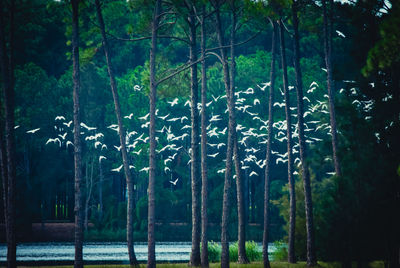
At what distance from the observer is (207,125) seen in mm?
51750

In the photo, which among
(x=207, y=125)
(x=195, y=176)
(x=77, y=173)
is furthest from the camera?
(x=207, y=125)

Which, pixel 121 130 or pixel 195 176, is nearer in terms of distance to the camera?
pixel 121 130

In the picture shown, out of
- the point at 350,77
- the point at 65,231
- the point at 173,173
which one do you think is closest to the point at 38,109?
the point at 65,231

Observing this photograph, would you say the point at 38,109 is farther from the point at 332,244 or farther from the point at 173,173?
the point at 332,244

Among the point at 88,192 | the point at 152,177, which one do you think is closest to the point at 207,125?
the point at 88,192

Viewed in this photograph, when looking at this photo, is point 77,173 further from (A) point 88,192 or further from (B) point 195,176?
(A) point 88,192

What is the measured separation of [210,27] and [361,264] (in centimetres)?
1635

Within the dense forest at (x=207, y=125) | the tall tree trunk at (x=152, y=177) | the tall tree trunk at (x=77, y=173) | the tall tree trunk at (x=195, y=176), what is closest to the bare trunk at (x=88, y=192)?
the dense forest at (x=207, y=125)

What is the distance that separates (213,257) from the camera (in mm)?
28562

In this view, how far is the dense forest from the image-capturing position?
18125 mm

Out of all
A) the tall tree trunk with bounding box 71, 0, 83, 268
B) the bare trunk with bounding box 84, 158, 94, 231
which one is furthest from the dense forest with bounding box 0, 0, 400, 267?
the bare trunk with bounding box 84, 158, 94, 231

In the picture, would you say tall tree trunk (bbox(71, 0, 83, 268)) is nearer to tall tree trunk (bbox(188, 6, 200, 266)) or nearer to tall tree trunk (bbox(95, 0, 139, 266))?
tall tree trunk (bbox(95, 0, 139, 266))

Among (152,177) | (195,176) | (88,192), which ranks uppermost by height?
(88,192)

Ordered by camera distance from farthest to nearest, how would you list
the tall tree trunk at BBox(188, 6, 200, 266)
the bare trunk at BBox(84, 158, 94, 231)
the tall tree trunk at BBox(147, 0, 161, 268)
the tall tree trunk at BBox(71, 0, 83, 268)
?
the bare trunk at BBox(84, 158, 94, 231) → the tall tree trunk at BBox(188, 6, 200, 266) → the tall tree trunk at BBox(147, 0, 161, 268) → the tall tree trunk at BBox(71, 0, 83, 268)
